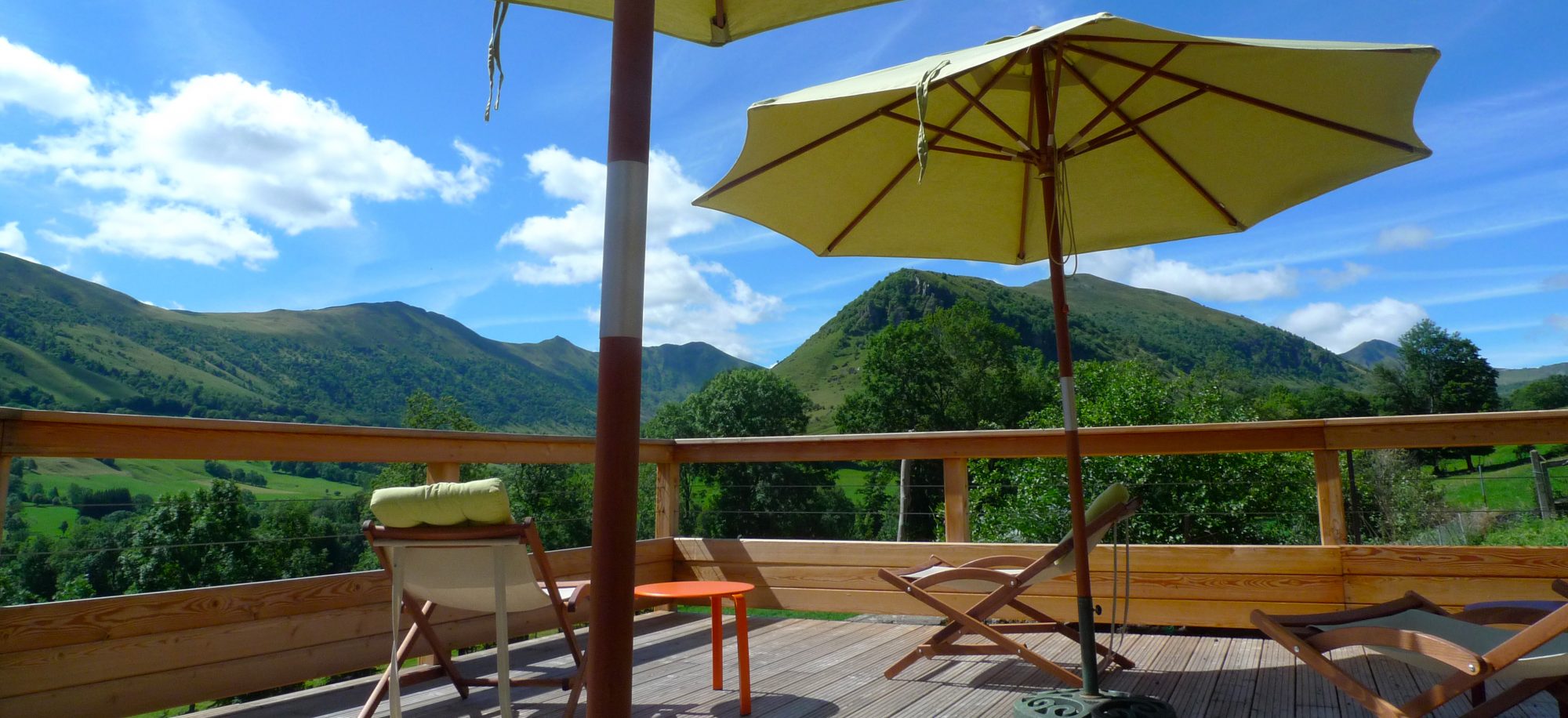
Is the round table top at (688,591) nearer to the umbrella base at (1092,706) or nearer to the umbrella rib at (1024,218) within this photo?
the umbrella base at (1092,706)

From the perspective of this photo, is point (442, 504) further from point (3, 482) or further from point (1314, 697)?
point (1314, 697)

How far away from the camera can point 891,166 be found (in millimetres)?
3260

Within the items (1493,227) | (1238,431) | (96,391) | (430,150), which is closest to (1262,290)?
(1493,227)

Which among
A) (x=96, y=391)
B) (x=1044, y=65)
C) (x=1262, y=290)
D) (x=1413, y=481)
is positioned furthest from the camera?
(x=1262, y=290)

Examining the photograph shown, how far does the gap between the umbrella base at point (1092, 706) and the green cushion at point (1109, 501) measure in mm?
523

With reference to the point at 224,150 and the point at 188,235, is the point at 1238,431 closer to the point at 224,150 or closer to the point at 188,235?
the point at 224,150

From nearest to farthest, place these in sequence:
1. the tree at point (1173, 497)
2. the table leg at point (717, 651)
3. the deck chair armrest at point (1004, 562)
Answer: the table leg at point (717, 651), the deck chair armrest at point (1004, 562), the tree at point (1173, 497)

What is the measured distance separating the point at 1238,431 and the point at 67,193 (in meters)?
147

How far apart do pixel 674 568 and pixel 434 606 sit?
209 cm

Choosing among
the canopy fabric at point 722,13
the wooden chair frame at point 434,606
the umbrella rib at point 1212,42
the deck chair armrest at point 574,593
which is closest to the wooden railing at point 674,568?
the wooden chair frame at point 434,606

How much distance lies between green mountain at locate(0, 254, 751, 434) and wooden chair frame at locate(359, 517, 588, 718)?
5690cm

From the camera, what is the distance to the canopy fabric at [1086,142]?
97.0 inches

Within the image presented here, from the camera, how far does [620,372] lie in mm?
995

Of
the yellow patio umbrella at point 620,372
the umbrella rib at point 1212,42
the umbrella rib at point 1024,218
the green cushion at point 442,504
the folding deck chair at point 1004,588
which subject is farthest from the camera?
the umbrella rib at point 1024,218
